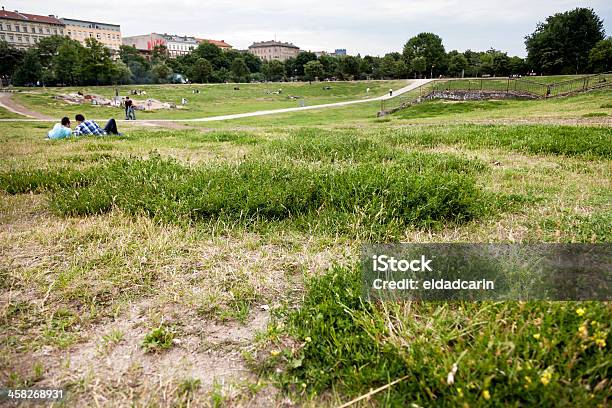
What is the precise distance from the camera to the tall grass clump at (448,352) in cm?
185

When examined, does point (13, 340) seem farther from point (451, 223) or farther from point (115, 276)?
point (451, 223)

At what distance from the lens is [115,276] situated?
334 cm

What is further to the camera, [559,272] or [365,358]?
[559,272]

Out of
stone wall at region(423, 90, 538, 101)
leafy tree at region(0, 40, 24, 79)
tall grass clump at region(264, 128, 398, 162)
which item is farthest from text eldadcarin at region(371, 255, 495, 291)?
leafy tree at region(0, 40, 24, 79)

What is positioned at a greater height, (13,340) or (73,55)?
(73,55)

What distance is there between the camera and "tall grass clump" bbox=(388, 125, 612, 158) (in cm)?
817

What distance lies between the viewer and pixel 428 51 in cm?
11269

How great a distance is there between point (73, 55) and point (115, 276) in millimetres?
92839

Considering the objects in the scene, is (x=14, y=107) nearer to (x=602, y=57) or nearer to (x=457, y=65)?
(x=602, y=57)

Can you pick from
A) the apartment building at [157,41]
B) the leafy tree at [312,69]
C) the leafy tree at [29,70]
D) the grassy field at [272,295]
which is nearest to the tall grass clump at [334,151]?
the grassy field at [272,295]

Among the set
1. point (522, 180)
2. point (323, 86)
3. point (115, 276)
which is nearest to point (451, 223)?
point (522, 180)

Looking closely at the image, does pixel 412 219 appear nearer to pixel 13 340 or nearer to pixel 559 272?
pixel 559 272

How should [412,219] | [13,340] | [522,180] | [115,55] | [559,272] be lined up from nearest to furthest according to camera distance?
1. [13,340]
2. [559,272]
3. [412,219]
4. [522,180]
5. [115,55]

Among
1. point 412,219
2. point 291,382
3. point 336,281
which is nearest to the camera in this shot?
point 291,382
